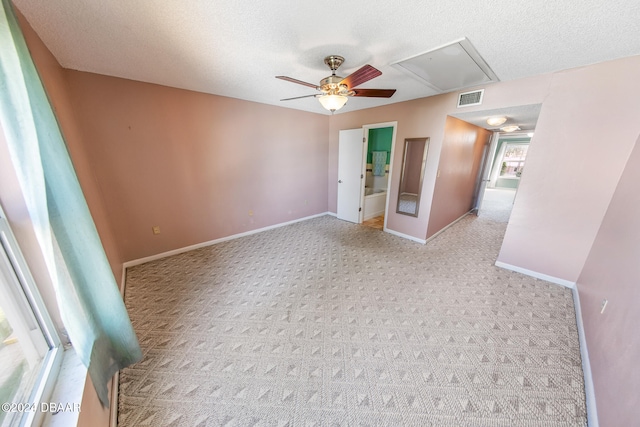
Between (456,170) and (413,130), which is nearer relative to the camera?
(413,130)

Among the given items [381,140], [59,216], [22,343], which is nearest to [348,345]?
[22,343]

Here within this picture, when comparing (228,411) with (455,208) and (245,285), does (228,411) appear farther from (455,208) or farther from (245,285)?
(455,208)

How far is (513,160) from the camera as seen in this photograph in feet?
26.8

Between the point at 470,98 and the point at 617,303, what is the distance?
2.47 meters

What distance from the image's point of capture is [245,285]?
2359mm

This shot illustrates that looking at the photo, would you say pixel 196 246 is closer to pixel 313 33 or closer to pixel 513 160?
pixel 313 33

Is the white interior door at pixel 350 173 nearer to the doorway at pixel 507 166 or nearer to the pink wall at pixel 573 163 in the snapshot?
the pink wall at pixel 573 163

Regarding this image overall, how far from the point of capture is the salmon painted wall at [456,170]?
326cm

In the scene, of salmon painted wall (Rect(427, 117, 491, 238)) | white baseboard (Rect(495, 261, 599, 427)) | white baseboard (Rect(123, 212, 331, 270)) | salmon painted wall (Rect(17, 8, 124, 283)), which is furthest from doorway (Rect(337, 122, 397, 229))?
salmon painted wall (Rect(17, 8, 124, 283))

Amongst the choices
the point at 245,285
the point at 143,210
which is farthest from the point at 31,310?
the point at 143,210

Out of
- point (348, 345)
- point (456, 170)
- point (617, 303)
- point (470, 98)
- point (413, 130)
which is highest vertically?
point (470, 98)

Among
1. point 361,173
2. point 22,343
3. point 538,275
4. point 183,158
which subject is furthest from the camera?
point 361,173

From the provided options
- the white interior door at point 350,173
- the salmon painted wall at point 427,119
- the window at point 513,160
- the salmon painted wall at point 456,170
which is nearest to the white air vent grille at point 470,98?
the salmon painted wall at point 427,119

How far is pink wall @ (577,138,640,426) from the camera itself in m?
1.01
